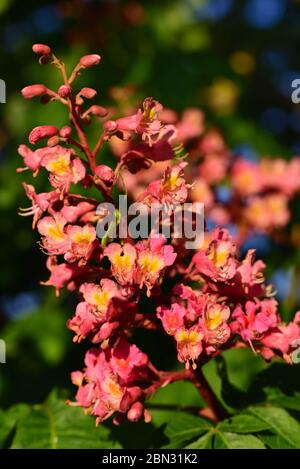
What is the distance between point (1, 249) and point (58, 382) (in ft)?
3.42

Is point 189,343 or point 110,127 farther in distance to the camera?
point 110,127

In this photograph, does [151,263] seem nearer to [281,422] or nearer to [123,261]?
[123,261]

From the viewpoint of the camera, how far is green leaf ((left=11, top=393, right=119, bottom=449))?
2.64 m

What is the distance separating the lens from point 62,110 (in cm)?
456

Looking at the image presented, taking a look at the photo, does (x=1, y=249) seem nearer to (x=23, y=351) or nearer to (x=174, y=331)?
(x=23, y=351)

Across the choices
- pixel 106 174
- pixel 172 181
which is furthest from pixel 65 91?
pixel 172 181

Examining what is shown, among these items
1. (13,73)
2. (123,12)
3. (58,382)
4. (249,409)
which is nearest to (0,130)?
(13,73)

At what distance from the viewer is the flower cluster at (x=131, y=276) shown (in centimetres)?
221

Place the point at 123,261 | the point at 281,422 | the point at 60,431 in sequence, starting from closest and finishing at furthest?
the point at 123,261 → the point at 281,422 → the point at 60,431

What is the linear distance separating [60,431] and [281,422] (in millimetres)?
806

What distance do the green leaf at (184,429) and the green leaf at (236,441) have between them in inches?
2.8

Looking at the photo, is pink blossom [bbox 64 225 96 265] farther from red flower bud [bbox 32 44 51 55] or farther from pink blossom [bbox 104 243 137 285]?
red flower bud [bbox 32 44 51 55]

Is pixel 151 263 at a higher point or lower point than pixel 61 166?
lower

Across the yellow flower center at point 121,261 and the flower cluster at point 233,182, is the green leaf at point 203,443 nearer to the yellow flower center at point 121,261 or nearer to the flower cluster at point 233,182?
the yellow flower center at point 121,261
